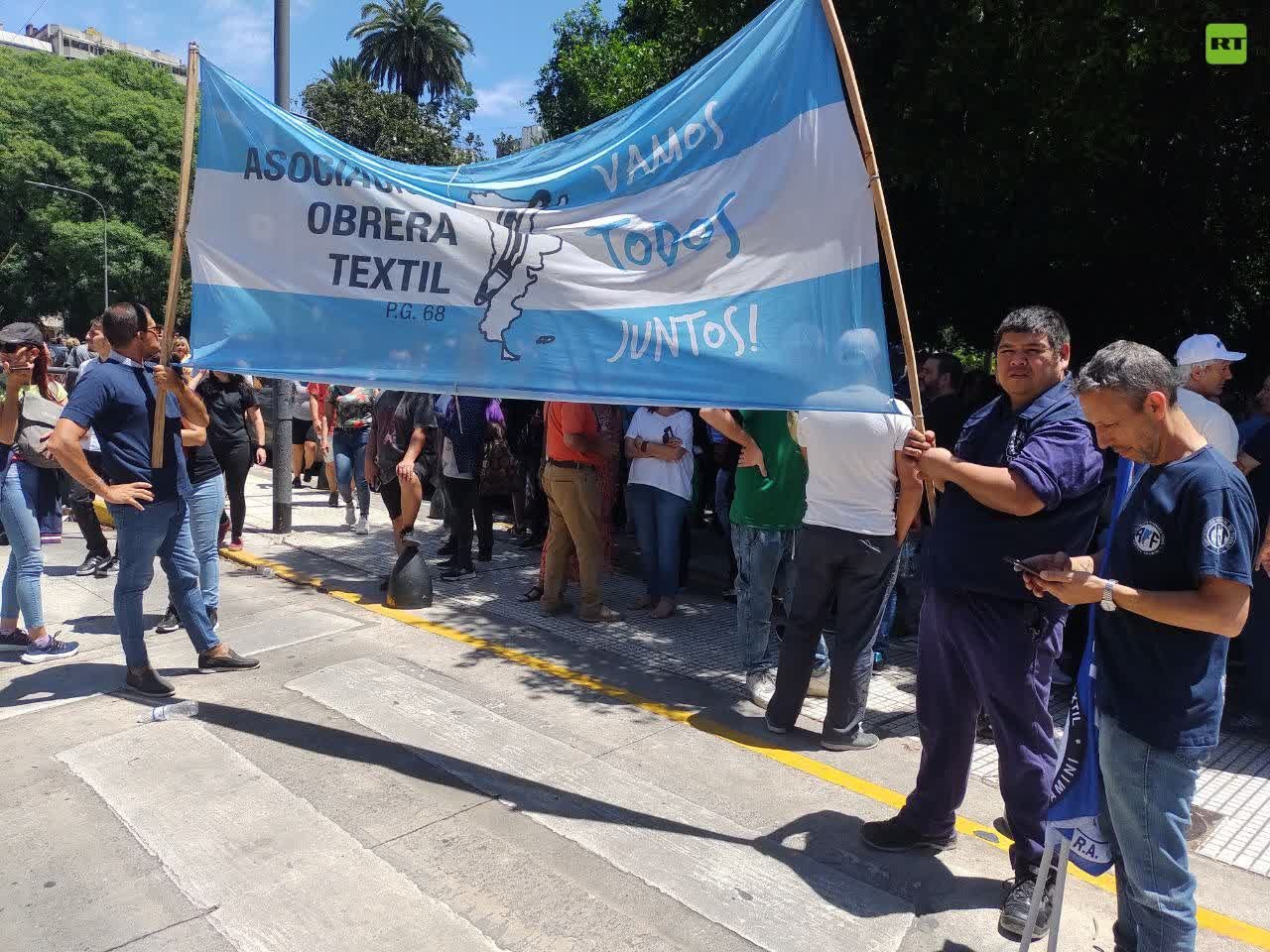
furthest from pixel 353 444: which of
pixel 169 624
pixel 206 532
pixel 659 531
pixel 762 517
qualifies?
pixel 762 517

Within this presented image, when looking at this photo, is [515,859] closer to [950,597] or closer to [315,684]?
[950,597]

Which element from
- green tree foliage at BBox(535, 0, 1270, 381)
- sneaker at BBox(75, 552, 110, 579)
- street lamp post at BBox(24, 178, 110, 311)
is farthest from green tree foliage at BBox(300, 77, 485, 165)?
sneaker at BBox(75, 552, 110, 579)

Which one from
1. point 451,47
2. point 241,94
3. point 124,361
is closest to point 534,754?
point 124,361

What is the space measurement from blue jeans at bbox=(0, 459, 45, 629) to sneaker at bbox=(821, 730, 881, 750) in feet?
15.4

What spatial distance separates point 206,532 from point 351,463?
13.4 feet

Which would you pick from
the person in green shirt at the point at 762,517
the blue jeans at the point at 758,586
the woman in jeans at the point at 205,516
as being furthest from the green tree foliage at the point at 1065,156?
the woman in jeans at the point at 205,516

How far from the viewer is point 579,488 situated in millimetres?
6871

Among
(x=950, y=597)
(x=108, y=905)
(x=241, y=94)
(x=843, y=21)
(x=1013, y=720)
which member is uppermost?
(x=843, y=21)

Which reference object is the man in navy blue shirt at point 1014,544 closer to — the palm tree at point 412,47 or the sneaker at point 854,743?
the sneaker at point 854,743

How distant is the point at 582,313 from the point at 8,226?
146 ft

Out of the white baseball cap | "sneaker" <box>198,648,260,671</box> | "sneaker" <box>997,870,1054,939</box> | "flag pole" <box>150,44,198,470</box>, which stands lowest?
"sneaker" <box>997,870,1054,939</box>

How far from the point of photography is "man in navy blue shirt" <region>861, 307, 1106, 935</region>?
3.21m

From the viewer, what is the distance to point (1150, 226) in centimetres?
943

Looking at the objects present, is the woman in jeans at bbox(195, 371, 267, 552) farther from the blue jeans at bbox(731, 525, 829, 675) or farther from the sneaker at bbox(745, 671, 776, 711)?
the sneaker at bbox(745, 671, 776, 711)
